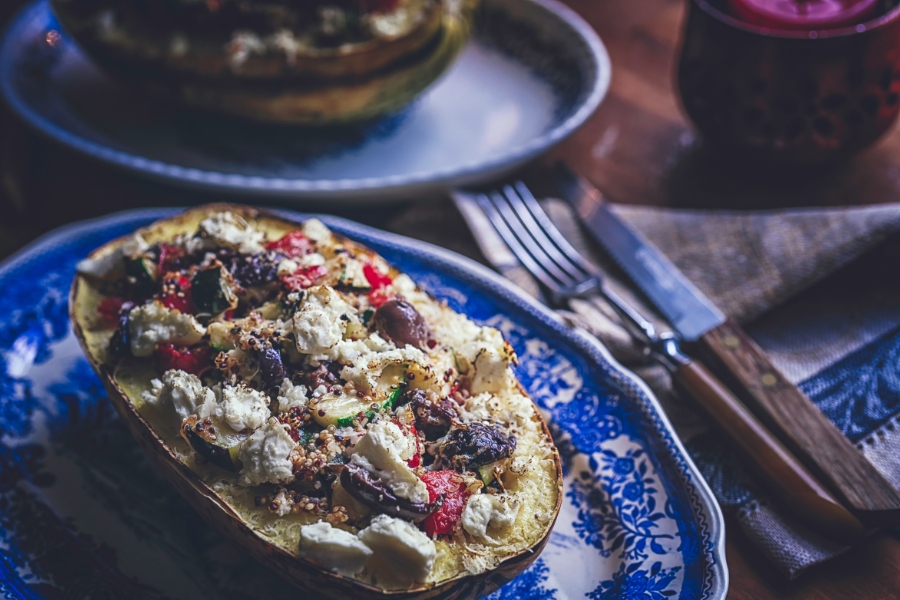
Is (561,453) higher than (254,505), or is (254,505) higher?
(254,505)

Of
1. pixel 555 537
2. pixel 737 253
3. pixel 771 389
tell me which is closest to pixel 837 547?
pixel 771 389

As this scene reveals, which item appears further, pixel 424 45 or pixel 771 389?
pixel 424 45

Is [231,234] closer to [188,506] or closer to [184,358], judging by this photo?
[184,358]

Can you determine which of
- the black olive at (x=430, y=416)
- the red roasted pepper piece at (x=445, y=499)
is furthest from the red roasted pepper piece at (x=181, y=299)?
the red roasted pepper piece at (x=445, y=499)

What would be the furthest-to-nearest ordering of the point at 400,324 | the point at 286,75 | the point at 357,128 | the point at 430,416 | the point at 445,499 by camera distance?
the point at 357,128
the point at 286,75
the point at 400,324
the point at 430,416
the point at 445,499

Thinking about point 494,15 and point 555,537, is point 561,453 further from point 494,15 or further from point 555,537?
point 494,15

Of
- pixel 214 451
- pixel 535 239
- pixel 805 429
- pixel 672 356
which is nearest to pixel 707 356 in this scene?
pixel 672 356
